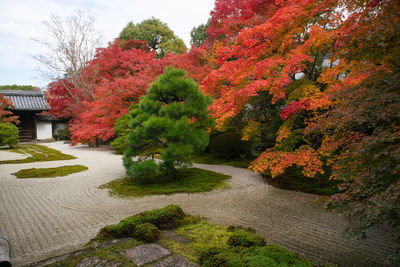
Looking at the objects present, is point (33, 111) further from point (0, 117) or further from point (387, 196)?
point (387, 196)

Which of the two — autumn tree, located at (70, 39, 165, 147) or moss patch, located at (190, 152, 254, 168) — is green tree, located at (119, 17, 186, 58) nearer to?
autumn tree, located at (70, 39, 165, 147)

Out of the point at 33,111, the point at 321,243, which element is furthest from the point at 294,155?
the point at 33,111

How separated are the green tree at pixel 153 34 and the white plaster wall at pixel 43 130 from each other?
28.0ft

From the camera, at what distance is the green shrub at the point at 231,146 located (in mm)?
8242

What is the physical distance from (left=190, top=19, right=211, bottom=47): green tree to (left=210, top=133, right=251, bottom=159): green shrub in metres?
10.5

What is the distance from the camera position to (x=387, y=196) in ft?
5.28

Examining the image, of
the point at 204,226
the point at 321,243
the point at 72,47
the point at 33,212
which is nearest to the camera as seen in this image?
the point at 321,243

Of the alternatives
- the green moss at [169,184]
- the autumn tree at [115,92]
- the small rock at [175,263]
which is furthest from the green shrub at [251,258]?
the autumn tree at [115,92]

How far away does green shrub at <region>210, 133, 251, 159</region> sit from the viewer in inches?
324

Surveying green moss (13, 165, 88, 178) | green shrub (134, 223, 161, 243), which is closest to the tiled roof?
green moss (13, 165, 88, 178)

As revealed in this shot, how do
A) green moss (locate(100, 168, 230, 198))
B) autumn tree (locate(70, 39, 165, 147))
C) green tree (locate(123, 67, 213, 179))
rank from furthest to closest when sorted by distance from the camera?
autumn tree (locate(70, 39, 165, 147)) < green tree (locate(123, 67, 213, 179)) < green moss (locate(100, 168, 230, 198))

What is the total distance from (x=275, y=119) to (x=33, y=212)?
215 inches

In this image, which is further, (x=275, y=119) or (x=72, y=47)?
(x=72, y=47)

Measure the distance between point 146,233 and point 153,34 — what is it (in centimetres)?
1814
